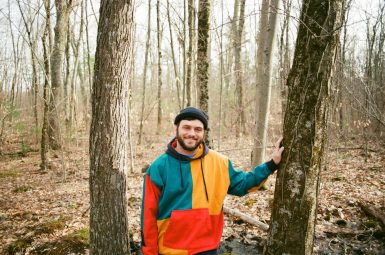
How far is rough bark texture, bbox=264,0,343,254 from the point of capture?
8.59 feet

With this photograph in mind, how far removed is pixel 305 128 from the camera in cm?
272

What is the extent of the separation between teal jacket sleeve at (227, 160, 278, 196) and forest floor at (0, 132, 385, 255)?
225 centimetres

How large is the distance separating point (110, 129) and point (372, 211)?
533cm

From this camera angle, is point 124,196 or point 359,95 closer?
point 124,196

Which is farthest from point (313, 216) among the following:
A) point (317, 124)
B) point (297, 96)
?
point (297, 96)

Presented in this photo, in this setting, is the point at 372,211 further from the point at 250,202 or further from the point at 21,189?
the point at 21,189

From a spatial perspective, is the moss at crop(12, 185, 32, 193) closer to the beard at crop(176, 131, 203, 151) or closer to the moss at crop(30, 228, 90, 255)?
the moss at crop(30, 228, 90, 255)

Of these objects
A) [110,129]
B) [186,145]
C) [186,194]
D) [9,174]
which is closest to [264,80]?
[110,129]

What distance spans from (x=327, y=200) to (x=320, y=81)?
190 inches

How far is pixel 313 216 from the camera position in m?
2.85

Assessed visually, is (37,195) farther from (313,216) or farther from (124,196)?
(313,216)

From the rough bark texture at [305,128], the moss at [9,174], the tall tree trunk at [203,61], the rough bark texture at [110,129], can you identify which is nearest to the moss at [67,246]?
the rough bark texture at [110,129]

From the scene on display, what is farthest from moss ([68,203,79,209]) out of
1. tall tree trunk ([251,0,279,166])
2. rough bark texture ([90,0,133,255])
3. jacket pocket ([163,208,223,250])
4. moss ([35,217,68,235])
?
jacket pocket ([163,208,223,250])

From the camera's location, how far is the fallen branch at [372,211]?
5.24 meters
